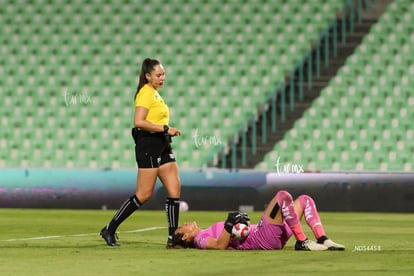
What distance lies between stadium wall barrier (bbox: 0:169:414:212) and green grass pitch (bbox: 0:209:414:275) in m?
5.73

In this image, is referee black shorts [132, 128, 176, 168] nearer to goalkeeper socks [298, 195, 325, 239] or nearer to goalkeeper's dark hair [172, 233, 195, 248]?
goalkeeper's dark hair [172, 233, 195, 248]

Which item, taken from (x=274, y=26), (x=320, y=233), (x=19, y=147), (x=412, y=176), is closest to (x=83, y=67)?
(x=19, y=147)

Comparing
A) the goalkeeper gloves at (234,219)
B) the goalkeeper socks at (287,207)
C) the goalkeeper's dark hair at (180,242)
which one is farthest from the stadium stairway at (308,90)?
the goalkeeper gloves at (234,219)

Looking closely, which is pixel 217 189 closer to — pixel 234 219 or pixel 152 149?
pixel 152 149

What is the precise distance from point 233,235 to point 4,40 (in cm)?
1725

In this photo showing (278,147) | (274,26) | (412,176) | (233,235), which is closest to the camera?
(233,235)

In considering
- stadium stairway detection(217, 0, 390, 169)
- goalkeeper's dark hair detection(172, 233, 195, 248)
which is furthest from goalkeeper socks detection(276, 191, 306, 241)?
stadium stairway detection(217, 0, 390, 169)

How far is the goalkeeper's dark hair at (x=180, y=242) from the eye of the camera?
10586 millimetres

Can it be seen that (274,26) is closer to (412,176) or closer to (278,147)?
(278,147)

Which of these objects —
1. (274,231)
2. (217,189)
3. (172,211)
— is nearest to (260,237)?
(274,231)

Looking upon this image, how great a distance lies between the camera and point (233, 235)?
10086 millimetres

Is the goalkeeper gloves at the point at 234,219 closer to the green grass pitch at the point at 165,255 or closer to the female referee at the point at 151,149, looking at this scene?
the green grass pitch at the point at 165,255

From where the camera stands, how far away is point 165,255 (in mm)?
9867

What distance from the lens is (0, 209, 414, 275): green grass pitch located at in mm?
8336
